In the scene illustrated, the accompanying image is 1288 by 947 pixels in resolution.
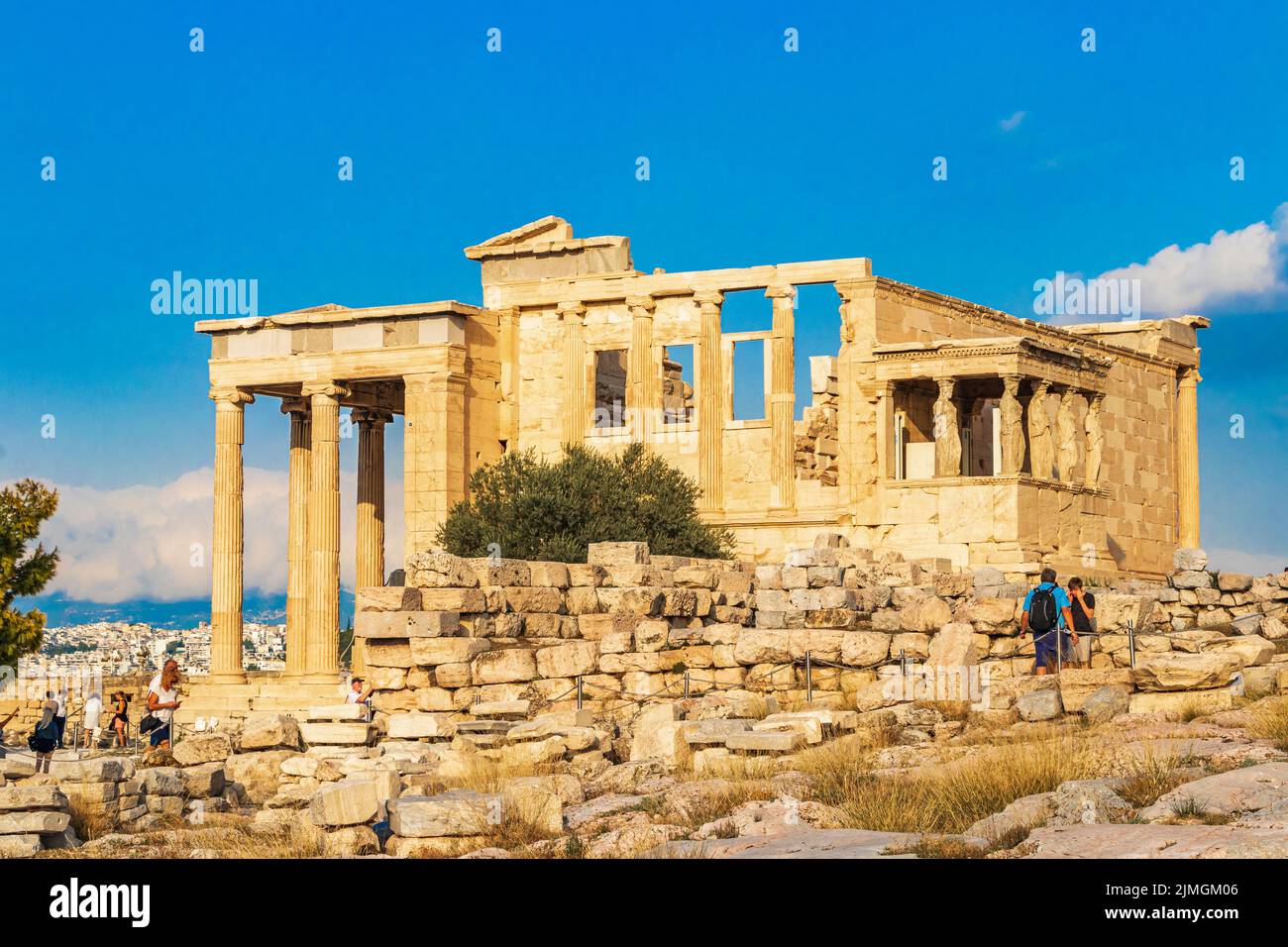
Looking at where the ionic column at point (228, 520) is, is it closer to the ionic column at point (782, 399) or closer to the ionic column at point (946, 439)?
the ionic column at point (782, 399)

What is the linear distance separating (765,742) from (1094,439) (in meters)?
23.5

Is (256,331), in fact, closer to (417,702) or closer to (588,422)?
(588,422)

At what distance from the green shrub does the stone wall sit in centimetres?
1042

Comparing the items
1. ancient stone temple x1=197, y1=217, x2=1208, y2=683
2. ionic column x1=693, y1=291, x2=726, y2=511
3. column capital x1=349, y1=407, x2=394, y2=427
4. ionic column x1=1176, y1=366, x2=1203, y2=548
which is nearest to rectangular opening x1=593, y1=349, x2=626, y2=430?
ancient stone temple x1=197, y1=217, x2=1208, y2=683

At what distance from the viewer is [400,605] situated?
21.9m

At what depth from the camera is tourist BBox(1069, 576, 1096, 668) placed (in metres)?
19.9

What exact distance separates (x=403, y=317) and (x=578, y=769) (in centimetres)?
2436

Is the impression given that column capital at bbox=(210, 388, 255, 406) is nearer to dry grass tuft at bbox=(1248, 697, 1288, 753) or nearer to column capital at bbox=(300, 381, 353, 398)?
column capital at bbox=(300, 381, 353, 398)

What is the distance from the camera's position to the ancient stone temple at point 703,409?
3734cm

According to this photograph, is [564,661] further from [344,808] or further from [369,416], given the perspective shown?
[369,416]

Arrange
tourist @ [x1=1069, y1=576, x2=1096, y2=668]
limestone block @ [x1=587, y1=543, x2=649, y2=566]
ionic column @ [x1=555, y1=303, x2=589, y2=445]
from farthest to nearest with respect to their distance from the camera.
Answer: ionic column @ [x1=555, y1=303, x2=589, y2=445] < limestone block @ [x1=587, y1=543, x2=649, y2=566] < tourist @ [x1=1069, y1=576, x2=1096, y2=668]


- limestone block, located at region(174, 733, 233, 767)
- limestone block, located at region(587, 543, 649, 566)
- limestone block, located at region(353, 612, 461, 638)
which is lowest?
limestone block, located at region(174, 733, 233, 767)
